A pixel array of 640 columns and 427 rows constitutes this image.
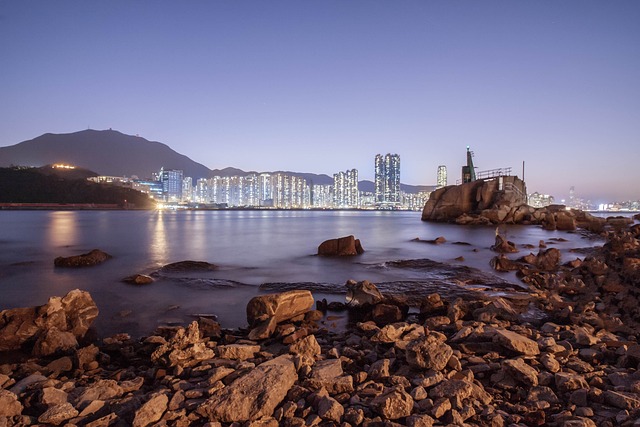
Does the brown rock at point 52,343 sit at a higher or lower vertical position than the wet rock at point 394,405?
lower

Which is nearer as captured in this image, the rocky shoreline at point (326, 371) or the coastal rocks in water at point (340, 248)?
the rocky shoreline at point (326, 371)

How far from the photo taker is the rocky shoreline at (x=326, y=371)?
153 inches

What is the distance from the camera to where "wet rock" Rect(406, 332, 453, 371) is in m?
4.92

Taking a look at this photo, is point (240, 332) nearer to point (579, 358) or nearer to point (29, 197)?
point (579, 358)

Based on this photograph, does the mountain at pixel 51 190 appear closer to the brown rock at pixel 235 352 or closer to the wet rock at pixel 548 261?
the brown rock at pixel 235 352

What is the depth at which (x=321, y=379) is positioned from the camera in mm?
4582

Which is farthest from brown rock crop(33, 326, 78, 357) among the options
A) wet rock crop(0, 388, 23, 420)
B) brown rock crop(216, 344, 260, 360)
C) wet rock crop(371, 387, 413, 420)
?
wet rock crop(371, 387, 413, 420)

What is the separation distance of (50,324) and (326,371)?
22.5 ft

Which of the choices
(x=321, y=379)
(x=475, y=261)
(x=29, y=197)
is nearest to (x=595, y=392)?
(x=321, y=379)

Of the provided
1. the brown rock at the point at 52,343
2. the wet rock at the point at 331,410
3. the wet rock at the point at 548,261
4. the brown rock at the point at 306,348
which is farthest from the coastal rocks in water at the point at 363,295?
the wet rock at the point at 548,261

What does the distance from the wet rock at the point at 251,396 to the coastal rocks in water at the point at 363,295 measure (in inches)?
205

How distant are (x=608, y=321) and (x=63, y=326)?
12.1 meters

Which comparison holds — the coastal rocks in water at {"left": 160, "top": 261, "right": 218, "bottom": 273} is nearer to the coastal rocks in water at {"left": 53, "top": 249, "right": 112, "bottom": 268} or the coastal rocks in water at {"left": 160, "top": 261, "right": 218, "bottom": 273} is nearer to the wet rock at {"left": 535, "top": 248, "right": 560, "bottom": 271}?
the coastal rocks in water at {"left": 53, "top": 249, "right": 112, "bottom": 268}

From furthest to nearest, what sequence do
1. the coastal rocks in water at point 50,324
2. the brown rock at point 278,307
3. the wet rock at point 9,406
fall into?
the brown rock at point 278,307, the coastal rocks in water at point 50,324, the wet rock at point 9,406
